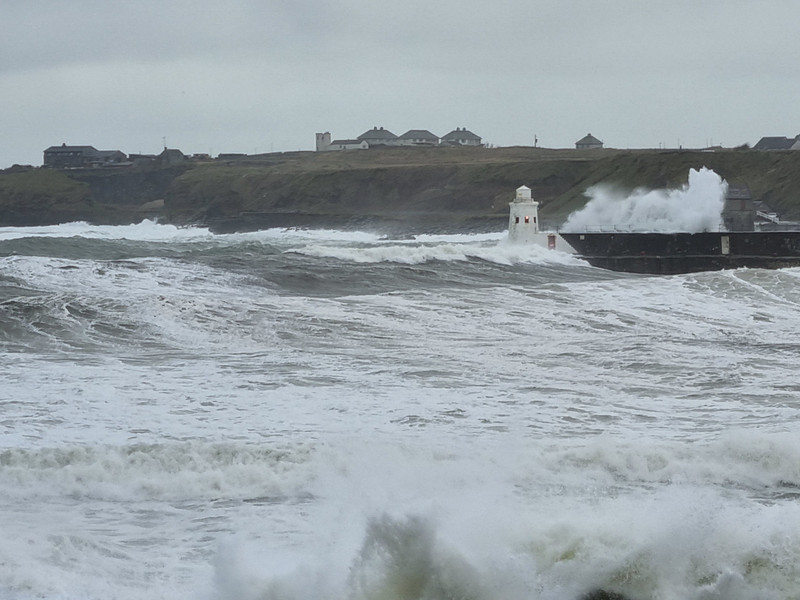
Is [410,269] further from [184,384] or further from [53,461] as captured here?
[53,461]

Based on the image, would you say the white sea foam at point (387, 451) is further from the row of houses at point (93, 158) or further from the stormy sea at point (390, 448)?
the row of houses at point (93, 158)

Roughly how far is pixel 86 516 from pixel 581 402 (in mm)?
5903

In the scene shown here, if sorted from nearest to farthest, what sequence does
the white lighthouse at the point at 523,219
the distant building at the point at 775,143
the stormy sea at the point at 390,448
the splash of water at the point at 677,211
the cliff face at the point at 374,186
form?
the stormy sea at the point at 390,448 → the white lighthouse at the point at 523,219 → the splash of water at the point at 677,211 → the cliff face at the point at 374,186 → the distant building at the point at 775,143

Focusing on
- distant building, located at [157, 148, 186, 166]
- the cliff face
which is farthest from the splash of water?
distant building, located at [157, 148, 186, 166]

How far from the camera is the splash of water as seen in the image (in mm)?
39250

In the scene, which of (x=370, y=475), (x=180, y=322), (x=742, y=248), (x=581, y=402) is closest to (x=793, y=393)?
(x=581, y=402)

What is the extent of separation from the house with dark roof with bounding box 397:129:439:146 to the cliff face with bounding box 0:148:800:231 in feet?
38.8

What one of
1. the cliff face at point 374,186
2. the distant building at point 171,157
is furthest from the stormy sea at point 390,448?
the distant building at point 171,157

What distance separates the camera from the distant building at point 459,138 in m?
124

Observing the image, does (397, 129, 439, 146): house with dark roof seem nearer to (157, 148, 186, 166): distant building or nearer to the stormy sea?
(157, 148, 186, 166): distant building

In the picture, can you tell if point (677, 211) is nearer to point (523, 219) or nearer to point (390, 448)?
point (523, 219)

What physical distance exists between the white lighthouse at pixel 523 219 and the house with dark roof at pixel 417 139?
8401 cm

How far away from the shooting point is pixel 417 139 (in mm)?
121312

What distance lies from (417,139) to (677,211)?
8205 cm
